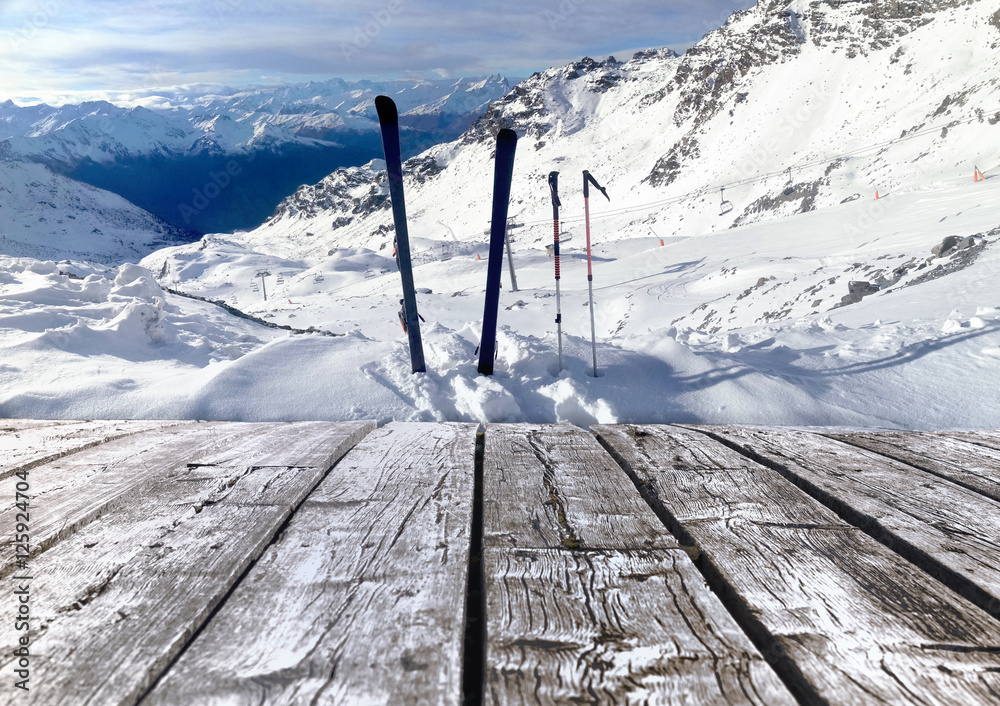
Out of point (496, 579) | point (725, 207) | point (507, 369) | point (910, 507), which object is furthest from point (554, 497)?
point (725, 207)

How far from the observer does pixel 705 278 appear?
24.0m

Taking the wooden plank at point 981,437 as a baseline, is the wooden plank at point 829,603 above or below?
above

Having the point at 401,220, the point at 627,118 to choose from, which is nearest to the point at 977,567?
the point at 401,220

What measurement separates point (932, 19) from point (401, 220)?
101309 millimetres

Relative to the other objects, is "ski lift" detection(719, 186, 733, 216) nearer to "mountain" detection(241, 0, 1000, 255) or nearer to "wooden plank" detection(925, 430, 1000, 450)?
"mountain" detection(241, 0, 1000, 255)

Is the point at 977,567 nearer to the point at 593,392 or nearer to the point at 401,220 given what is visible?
the point at 593,392

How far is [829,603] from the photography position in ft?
3.55

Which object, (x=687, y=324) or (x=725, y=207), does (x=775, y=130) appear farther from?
(x=687, y=324)

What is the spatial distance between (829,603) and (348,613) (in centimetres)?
89

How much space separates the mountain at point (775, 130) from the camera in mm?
45438

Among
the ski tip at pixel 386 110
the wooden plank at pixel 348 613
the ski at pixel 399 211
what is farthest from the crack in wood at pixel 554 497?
the ski tip at pixel 386 110

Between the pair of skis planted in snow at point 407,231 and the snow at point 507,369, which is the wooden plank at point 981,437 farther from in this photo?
the pair of skis planted in snow at point 407,231

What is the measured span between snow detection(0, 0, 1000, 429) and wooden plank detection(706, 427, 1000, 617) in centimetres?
186

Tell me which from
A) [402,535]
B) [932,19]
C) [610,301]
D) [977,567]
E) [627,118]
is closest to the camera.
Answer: [977,567]
